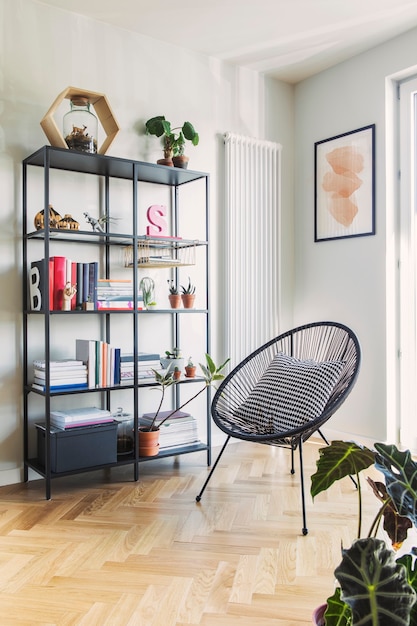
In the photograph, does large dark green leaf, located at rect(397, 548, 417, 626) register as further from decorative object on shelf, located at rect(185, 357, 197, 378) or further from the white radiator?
the white radiator

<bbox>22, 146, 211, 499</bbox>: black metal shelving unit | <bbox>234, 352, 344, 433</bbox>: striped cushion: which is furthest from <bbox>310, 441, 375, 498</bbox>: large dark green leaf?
<bbox>22, 146, 211, 499</bbox>: black metal shelving unit

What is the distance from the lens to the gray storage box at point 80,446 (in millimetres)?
2748

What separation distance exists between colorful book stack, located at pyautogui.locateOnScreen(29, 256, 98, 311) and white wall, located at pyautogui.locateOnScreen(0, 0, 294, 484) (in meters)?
0.19

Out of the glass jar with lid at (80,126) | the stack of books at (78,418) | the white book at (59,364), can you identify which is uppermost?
the glass jar with lid at (80,126)

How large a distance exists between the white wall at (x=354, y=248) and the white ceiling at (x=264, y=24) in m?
0.19

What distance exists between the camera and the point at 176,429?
3.23 m

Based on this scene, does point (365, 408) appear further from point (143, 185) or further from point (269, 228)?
point (143, 185)

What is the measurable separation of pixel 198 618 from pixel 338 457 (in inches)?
31.3

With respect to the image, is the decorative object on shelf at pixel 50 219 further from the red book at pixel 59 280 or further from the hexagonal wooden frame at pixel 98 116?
the hexagonal wooden frame at pixel 98 116

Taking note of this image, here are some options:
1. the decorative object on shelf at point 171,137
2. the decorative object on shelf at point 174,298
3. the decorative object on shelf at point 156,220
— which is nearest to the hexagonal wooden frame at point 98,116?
the decorative object on shelf at point 171,137

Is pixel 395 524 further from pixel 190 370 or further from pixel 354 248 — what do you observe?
pixel 354 248

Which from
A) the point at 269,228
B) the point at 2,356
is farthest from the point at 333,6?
the point at 2,356

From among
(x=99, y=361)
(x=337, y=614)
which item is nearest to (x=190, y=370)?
(x=99, y=361)

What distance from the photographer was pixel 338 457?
1256mm
